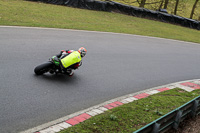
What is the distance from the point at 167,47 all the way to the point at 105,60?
733 centimetres

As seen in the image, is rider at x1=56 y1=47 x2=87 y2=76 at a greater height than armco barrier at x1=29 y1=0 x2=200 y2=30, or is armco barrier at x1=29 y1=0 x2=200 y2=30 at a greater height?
armco barrier at x1=29 y1=0 x2=200 y2=30

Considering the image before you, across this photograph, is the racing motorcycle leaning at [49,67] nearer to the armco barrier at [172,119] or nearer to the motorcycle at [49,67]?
the motorcycle at [49,67]

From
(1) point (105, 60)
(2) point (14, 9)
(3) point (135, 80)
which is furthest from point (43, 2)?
(3) point (135, 80)

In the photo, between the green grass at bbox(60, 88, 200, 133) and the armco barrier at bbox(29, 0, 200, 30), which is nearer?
the green grass at bbox(60, 88, 200, 133)

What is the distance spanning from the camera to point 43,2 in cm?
2325

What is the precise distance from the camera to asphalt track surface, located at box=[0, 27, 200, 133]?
251 inches

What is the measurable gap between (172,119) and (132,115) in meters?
1.00

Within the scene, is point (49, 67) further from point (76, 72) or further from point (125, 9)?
point (125, 9)

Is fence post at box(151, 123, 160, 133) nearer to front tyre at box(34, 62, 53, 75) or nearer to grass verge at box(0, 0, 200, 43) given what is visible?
front tyre at box(34, 62, 53, 75)

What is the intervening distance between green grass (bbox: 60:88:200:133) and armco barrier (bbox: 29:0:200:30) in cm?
1857

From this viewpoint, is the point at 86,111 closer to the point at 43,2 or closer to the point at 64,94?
the point at 64,94

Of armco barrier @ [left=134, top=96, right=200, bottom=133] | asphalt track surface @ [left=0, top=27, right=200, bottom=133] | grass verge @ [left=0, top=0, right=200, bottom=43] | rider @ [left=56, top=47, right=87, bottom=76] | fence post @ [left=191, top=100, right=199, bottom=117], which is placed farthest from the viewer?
grass verge @ [left=0, top=0, right=200, bottom=43]

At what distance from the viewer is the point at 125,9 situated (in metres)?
28.7

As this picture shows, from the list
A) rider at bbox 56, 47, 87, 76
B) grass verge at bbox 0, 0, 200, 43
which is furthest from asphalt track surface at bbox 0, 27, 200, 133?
grass verge at bbox 0, 0, 200, 43
